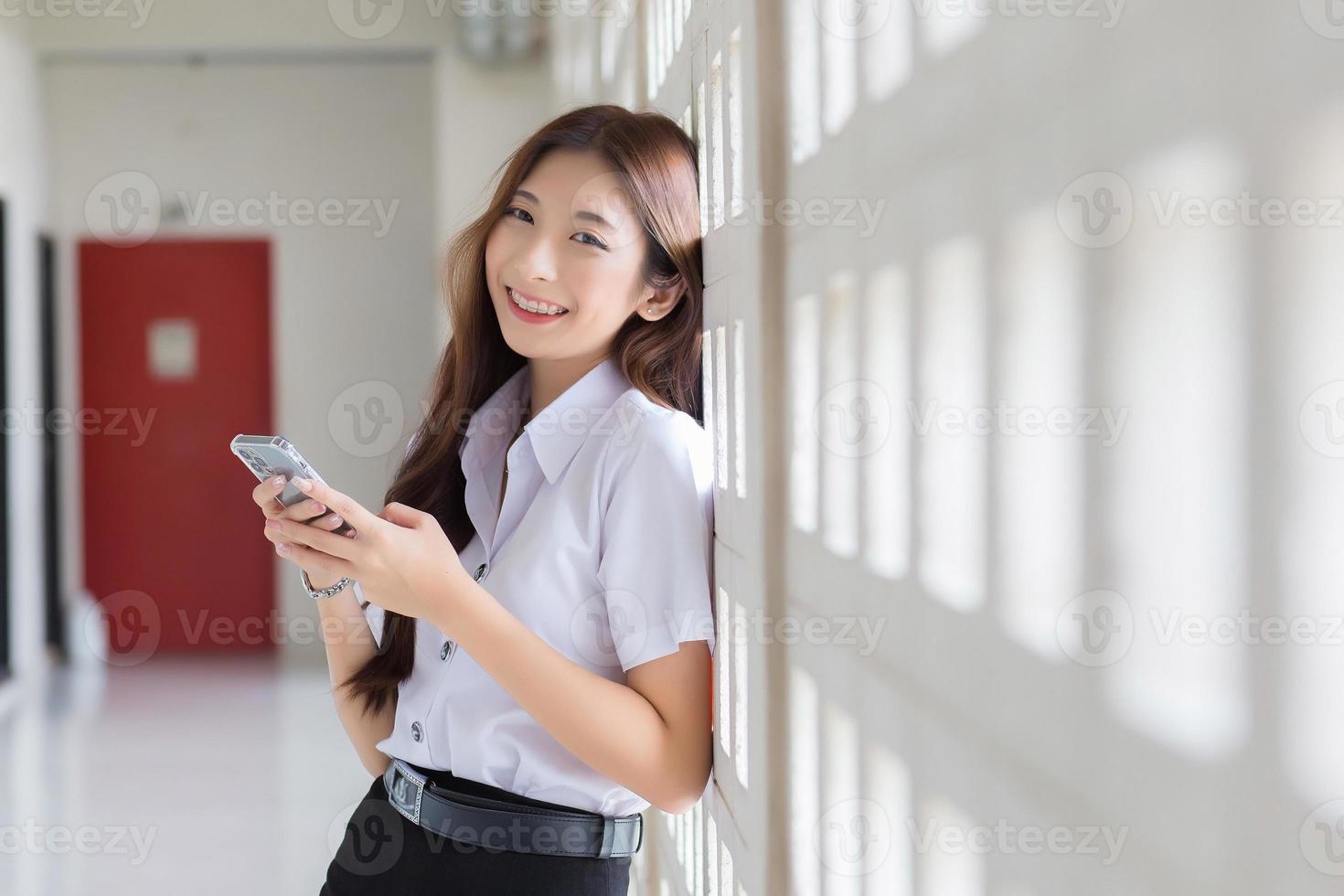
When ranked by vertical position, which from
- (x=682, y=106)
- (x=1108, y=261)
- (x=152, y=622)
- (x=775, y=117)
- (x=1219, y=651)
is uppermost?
(x=682, y=106)

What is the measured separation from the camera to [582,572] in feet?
3.76

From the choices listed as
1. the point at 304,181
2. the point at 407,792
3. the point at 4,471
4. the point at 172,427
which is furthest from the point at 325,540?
the point at 172,427

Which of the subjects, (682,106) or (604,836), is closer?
(604,836)

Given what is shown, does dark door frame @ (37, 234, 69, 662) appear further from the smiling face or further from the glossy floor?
the smiling face

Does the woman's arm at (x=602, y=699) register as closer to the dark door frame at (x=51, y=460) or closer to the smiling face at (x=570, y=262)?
the smiling face at (x=570, y=262)

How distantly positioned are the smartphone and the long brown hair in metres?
0.29

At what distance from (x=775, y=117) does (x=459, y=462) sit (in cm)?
66

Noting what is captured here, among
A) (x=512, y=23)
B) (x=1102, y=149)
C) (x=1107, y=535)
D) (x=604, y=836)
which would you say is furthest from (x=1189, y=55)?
(x=512, y=23)

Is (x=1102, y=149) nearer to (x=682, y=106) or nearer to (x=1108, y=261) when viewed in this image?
(x=1108, y=261)

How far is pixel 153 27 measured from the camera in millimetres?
5203

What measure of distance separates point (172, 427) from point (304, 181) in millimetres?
1379

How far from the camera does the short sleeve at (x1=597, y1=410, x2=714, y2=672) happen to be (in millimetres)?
1091

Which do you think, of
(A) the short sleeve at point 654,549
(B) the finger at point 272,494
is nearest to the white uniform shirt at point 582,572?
(A) the short sleeve at point 654,549

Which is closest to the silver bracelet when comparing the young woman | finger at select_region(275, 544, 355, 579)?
the young woman
